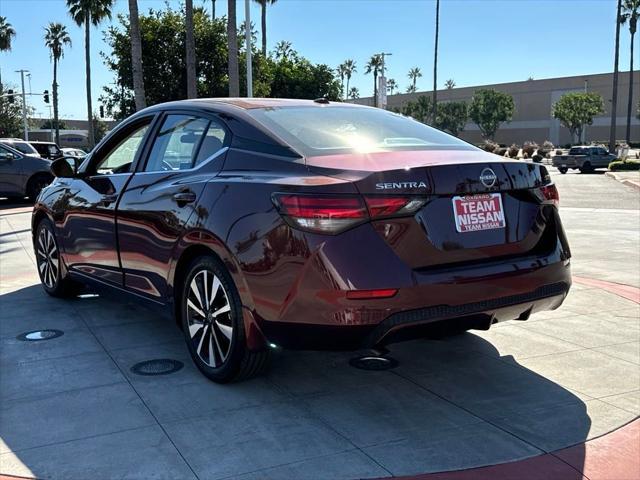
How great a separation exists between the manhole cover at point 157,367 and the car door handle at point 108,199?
→ 3.97 ft

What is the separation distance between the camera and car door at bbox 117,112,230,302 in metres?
3.94

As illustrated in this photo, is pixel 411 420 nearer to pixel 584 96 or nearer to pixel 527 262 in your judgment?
pixel 527 262

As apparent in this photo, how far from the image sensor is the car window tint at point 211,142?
13.0 feet

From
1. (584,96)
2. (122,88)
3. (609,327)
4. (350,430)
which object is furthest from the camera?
(584,96)

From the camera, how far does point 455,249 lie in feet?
10.8

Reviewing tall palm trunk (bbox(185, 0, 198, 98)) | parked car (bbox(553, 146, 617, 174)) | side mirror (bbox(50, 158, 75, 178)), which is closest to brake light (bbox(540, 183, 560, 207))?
side mirror (bbox(50, 158, 75, 178))

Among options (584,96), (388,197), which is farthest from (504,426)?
(584,96)

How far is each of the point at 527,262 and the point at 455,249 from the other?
0.52m

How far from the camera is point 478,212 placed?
340 centimetres

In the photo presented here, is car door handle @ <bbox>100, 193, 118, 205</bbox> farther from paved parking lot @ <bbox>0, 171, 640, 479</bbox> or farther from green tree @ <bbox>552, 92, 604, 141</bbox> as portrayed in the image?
green tree @ <bbox>552, 92, 604, 141</bbox>

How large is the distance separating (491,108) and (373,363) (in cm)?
8373

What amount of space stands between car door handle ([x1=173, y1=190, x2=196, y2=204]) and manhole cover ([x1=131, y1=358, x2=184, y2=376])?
3.62ft

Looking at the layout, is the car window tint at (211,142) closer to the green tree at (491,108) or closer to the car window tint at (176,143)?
the car window tint at (176,143)

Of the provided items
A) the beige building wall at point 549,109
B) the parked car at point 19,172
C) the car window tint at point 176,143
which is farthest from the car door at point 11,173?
the beige building wall at point 549,109
